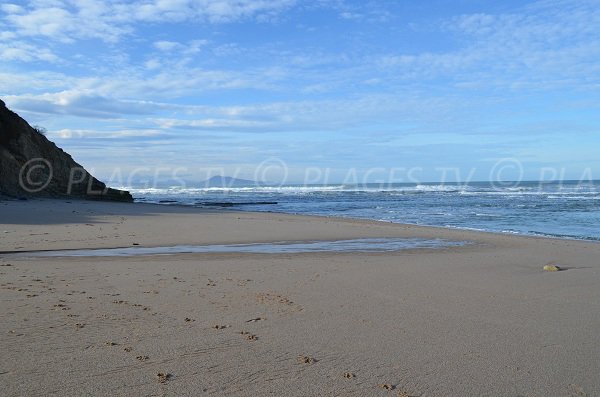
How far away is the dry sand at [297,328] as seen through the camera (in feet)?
11.9

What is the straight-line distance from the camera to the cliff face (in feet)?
99.6

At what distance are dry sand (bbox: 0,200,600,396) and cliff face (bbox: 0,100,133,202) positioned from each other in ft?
78.1

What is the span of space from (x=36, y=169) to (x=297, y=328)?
1310 inches

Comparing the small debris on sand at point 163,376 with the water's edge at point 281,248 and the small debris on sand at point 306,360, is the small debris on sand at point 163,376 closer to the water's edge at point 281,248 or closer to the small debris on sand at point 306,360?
the small debris on sand at point 306,360

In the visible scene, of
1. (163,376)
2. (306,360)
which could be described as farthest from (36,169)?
(306,360)

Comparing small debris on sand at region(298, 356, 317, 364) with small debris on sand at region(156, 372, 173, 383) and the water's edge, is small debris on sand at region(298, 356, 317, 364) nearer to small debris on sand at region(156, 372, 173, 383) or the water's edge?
small debris on sand at region(156, 372, 173, 383)

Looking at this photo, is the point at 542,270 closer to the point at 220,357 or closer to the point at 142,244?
the point at 220,357

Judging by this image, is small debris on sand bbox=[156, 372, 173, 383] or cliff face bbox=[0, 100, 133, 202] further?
cliff face bbox=[0, 100, 133, 202]

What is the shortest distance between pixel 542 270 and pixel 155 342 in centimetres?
706

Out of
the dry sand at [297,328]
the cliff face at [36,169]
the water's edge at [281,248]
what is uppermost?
the cliff face at [36,169]

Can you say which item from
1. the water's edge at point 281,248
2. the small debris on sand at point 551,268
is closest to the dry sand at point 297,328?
the small debris on sand at point 551,268

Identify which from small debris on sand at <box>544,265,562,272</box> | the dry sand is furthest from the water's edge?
small debris on sand at <box>544,265,562,272</box>

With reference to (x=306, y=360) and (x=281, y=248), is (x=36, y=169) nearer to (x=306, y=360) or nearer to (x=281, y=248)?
(x=281, y=248)

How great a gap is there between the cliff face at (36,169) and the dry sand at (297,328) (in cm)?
2381
